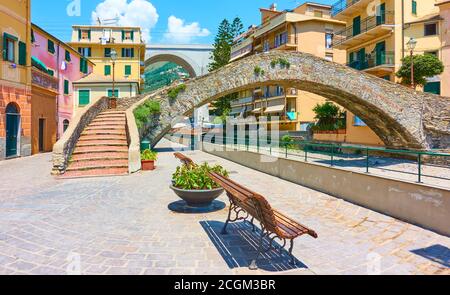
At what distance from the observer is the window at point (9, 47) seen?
17.0m

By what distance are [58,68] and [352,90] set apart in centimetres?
2541

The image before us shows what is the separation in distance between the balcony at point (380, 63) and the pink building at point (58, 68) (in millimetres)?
25281

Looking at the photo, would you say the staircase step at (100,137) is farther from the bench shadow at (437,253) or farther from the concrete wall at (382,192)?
the bench shadow at (437,253)

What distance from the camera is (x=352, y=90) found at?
54.5 feet

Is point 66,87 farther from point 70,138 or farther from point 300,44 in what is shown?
point 300,44

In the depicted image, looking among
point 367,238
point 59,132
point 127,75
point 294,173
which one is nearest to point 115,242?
point 367,238

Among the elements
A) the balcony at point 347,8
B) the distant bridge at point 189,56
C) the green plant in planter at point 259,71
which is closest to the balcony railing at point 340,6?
the balcony at point 347,8

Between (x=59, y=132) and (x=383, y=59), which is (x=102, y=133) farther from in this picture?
(x=383, y=59)

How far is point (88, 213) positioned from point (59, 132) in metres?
24.3

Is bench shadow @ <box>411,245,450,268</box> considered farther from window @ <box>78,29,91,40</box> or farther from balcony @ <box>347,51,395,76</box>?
window @ <box>78,29,91,40</box>

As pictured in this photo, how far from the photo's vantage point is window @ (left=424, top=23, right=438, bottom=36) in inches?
969

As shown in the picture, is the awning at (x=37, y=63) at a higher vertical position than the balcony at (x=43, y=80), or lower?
higher

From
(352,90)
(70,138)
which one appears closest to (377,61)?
(352,90)

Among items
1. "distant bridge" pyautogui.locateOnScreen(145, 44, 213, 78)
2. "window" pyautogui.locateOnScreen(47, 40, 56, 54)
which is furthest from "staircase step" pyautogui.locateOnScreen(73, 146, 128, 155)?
"distant bridge" pyautogui.locateOnScreen(145, 44, 213, 78)
